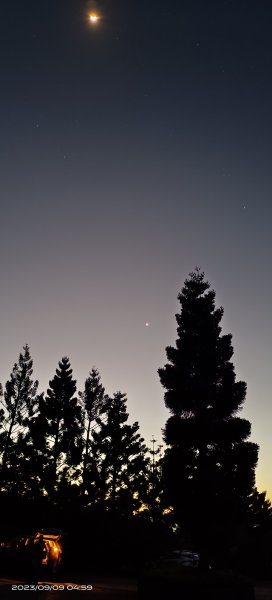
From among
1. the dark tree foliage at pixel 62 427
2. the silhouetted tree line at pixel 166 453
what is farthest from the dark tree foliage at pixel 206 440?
the dark tree foliage at pixel 62 427

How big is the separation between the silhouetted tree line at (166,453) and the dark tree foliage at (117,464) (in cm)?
10

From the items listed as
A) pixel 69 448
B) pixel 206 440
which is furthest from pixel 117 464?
pixel 206 440

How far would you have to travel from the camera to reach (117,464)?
44.6 m

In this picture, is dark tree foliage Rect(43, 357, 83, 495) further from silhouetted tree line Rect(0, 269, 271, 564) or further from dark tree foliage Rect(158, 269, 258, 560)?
dark tree foliage Rect(158, 269, 258, 560)

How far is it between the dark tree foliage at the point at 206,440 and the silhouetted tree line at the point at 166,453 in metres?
0.05

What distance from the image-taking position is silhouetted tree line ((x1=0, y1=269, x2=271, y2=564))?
21.2 metres

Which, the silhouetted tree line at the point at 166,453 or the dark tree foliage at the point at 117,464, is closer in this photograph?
the silhouetted tree line at the point at 166,453

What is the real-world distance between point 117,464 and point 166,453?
77.4ft

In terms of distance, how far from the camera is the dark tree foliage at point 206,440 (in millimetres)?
20938

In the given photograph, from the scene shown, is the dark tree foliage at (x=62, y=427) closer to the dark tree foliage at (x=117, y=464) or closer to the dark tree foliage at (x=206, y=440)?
the dark tree foliage at (x=117, y=464)

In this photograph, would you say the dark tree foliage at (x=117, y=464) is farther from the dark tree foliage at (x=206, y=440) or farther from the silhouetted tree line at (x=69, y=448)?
the dark tree foliage at (x=206, y=440)

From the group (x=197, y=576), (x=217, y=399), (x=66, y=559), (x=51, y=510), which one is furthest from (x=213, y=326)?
(x=51, y=510)

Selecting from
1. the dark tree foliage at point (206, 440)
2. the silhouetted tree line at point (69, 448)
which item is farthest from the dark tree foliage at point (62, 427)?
the dark tree foliage at point (206, 440)

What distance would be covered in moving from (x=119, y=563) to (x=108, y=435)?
13.9 metres
